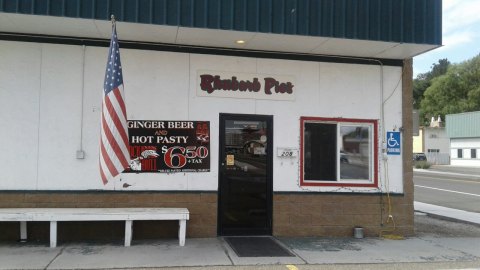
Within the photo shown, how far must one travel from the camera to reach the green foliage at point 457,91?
84.8 metres

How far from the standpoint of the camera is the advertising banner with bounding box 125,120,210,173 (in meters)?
9.04

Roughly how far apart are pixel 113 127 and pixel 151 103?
200cm

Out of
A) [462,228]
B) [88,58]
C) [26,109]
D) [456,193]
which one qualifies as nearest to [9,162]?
[26,109]

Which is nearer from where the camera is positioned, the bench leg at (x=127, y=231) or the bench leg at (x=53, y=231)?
the bench leg at (x=53, y=231)

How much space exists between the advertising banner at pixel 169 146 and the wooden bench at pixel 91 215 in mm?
852

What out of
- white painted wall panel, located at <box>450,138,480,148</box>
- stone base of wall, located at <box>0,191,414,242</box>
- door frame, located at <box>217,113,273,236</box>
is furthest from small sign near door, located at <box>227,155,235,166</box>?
white painted wall panel, located at <box>450,138,480,148</box>

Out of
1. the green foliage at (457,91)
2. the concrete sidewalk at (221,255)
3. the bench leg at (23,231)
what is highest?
the green foliage at (457,91)

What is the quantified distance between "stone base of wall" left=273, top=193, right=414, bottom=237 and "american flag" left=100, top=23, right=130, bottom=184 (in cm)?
344

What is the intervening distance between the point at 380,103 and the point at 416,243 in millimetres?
2817

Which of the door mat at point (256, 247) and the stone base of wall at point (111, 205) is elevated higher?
the stone base of wall at point (111, 205)

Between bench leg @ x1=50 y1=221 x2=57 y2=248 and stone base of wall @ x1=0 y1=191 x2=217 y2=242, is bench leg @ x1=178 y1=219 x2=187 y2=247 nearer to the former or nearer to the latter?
stone base of wall @ x1=0 y1=191 x2=217 y2=242

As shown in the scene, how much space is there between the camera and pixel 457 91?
8806 centimetres

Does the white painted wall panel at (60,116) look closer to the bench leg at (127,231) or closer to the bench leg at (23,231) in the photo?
the bench leg at (23,231)

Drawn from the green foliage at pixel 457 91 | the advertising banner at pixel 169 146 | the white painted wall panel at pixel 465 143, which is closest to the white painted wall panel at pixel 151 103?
the advertising banner at pixel 169 146
